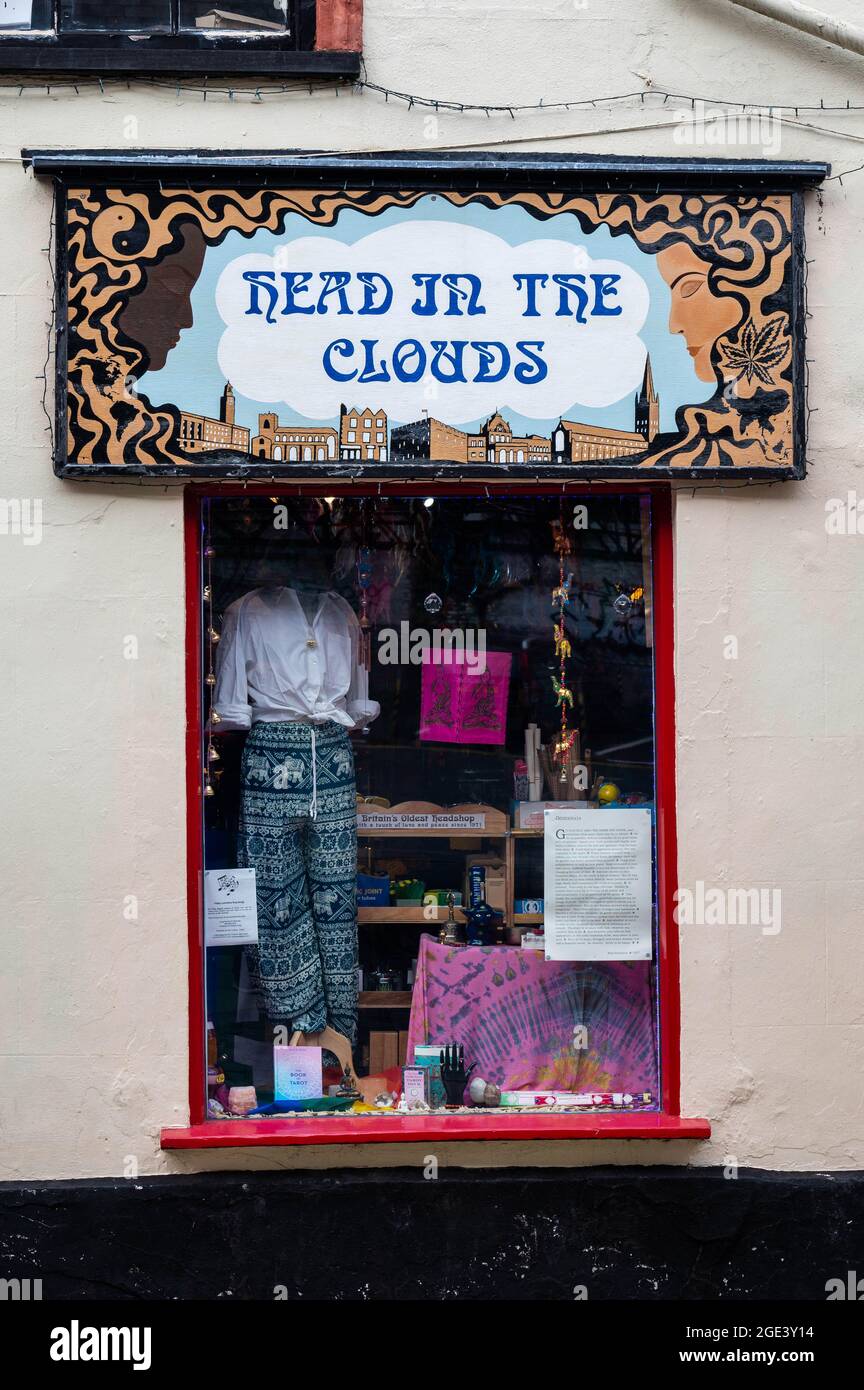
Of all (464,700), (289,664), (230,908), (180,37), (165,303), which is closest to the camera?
(165,303)

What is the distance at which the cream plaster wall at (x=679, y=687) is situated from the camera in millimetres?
5215

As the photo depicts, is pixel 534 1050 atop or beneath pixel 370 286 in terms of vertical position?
beneath

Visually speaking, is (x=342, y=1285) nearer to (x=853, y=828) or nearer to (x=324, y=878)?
(x=324, y=878)

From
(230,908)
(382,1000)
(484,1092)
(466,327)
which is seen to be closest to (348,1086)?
(382,1000)

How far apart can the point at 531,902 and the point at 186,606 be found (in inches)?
72.9

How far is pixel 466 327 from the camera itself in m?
5.25

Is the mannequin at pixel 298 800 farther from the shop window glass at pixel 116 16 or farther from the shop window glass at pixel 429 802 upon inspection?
the shop window glass at pixel 116 16

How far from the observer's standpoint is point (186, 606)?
5293 millimetres

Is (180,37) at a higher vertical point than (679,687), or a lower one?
higher

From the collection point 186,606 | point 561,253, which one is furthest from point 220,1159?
point 561,253

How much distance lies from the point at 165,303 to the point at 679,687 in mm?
2462

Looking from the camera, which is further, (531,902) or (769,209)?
(531,902)

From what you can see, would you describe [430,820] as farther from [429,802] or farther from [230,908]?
[230,908]

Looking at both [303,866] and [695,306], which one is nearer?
[695,306]
